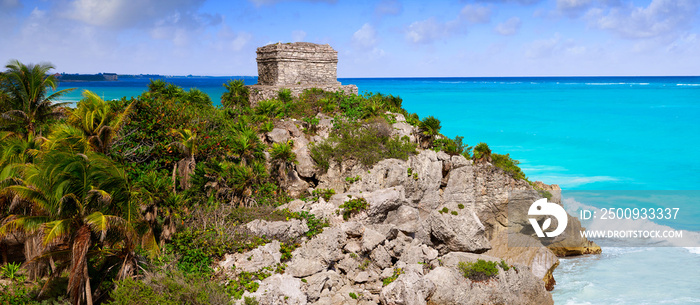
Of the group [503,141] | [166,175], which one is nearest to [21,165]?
[166,175]

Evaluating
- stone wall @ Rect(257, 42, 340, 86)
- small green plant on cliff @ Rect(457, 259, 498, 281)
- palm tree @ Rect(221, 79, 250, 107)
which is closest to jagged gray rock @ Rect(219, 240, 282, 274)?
small green plant on cliff @ Rect(457, 259, 498, 281)

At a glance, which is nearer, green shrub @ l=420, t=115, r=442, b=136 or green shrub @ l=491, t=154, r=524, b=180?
green shrub @ l=420, t=115, r=442, b=136

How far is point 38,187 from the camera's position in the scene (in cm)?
1009

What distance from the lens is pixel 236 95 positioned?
947 inches

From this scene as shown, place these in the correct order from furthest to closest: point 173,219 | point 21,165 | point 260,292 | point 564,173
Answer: point 564,173 < point 173,219 < point 260,292 < point 21,165

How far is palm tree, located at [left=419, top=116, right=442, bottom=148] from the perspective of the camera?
2114 centimetres

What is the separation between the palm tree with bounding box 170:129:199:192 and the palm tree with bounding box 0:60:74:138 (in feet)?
14.8

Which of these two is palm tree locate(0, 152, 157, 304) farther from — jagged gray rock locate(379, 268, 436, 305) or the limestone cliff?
jagged gray rock locate(379, 268, 436, 305)

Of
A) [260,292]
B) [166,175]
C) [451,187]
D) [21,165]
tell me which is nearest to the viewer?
[21,165]

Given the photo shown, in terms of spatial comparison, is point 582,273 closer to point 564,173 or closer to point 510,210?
point 510,210

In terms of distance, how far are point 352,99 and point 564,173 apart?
1022 inches

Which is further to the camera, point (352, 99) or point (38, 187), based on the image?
point (352, 99)

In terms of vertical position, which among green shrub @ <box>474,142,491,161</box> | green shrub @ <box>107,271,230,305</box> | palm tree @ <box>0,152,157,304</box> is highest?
green shrub @ <box>474,142,491,161</box>

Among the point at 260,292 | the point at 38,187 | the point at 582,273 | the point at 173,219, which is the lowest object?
the point at 582,273
